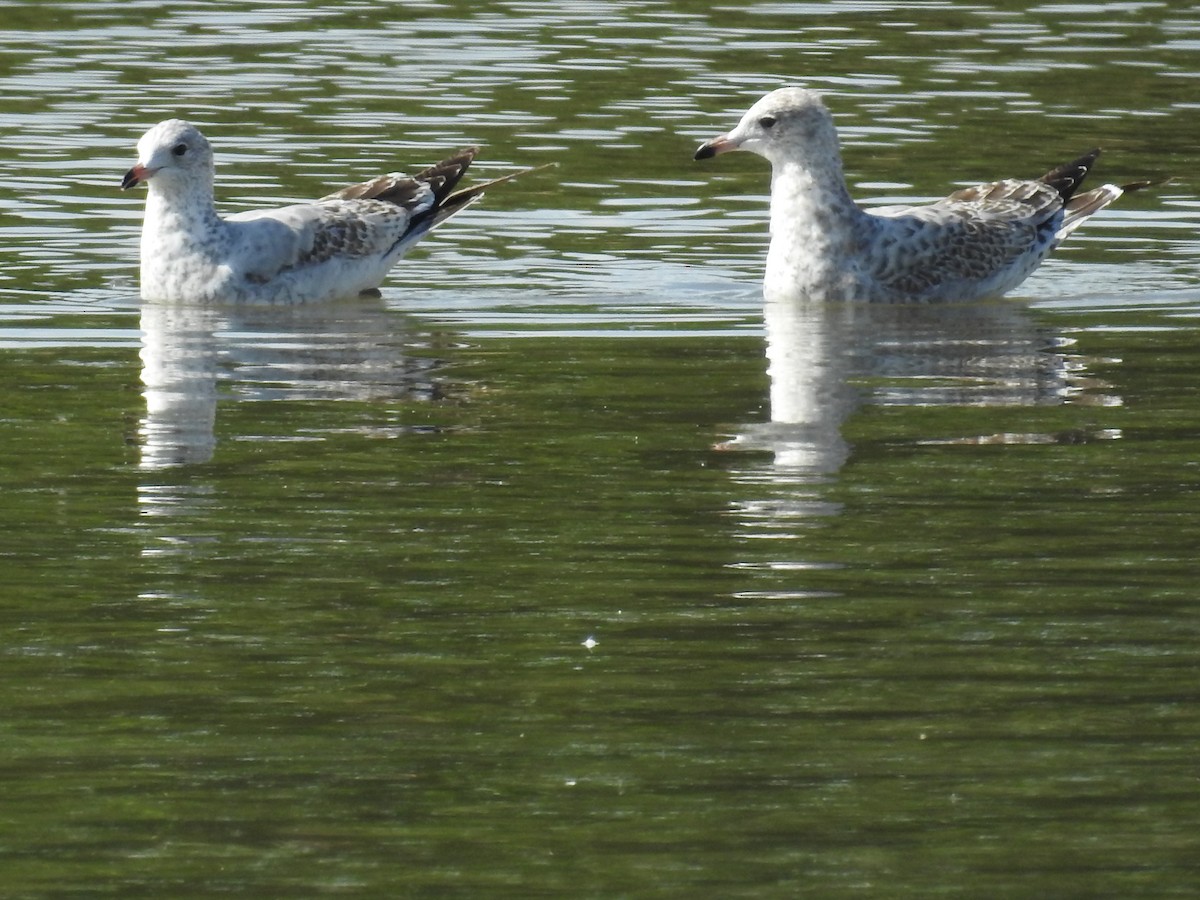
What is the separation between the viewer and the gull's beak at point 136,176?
1361 cm

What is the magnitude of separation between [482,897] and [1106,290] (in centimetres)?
928

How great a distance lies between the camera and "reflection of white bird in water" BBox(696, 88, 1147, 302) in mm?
13602

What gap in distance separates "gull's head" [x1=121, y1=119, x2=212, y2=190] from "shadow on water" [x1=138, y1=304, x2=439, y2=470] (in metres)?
0.77

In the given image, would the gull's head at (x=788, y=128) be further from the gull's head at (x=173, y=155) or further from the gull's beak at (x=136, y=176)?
the gull's beak at (x=136, y=176)

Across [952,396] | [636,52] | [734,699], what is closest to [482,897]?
[734,699]

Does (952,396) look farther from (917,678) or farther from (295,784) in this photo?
(295,784)

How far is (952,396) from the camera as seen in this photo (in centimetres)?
1062

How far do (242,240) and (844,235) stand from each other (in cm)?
296

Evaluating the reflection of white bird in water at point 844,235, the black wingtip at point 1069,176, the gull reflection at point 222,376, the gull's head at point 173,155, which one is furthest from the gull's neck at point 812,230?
the gull's head at point 173,155

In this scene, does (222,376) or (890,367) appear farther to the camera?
(890,367)

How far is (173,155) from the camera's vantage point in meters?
14.0

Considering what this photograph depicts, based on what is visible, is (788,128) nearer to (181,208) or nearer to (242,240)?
(242,240)

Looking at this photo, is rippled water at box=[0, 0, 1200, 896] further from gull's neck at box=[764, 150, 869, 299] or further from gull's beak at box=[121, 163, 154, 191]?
gull's beak at box=[121, 163, 154, 191]

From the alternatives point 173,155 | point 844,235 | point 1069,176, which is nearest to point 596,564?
point 844,235
